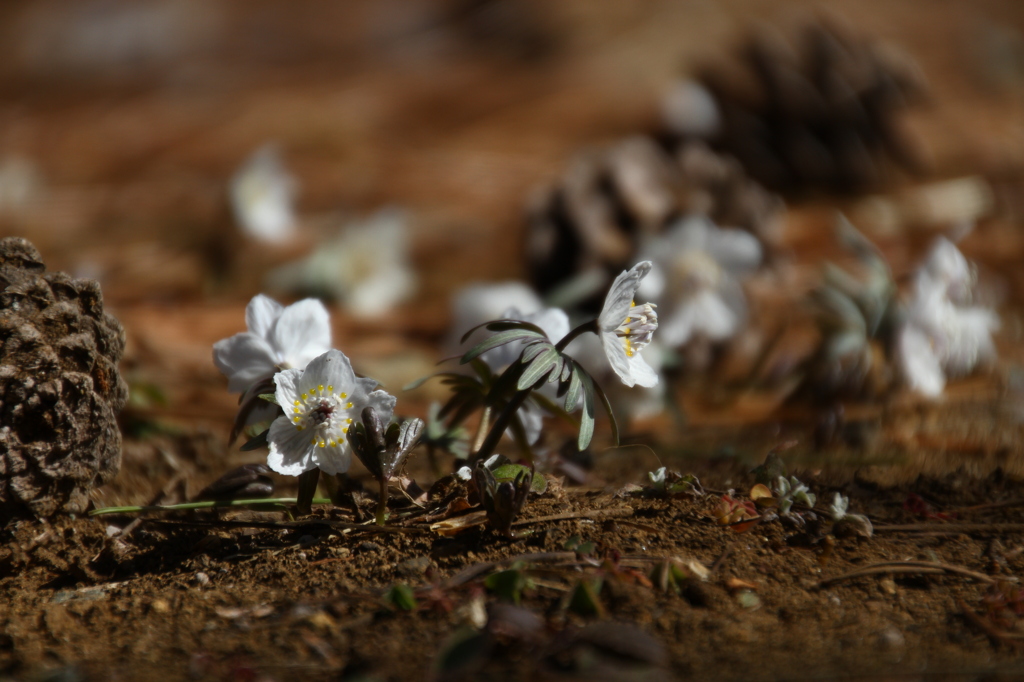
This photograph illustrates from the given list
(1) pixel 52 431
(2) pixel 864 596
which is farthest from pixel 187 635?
(2) pixel 864 596

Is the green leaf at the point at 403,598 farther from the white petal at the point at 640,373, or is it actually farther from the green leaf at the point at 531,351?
the white petal at the point at 640,373

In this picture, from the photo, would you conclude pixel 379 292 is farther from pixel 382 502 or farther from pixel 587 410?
pixel 587 410

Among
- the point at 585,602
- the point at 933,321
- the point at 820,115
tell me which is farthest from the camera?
the point at 820,115

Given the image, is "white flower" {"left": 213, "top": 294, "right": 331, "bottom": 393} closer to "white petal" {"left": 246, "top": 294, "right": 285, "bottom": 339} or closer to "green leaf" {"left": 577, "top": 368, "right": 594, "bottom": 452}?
"white petal" {"left": 246, "top": 294, "right": 285, "bottom": 339}

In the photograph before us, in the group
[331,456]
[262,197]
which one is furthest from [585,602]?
[262,197]

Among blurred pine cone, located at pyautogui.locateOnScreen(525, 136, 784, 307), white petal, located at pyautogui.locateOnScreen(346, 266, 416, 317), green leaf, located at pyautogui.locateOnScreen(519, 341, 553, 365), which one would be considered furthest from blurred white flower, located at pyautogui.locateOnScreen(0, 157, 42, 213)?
green leaf, located at pyautogui.locateOnScreen(519, 341, 553, 365)

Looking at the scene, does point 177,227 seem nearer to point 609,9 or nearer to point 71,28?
point 609,9
